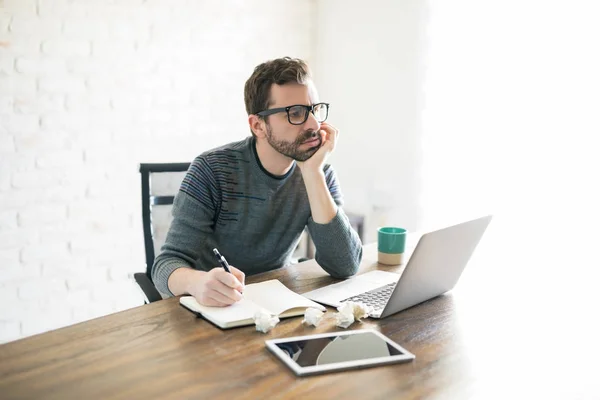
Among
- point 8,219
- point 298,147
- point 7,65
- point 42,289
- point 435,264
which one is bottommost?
point 42,289

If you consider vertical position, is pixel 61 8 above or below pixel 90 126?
above

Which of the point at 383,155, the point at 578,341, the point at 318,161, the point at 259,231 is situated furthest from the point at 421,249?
the point at 383,155

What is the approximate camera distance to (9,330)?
89.9 inches

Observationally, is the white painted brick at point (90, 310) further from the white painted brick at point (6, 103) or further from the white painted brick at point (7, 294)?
the white painted brick at point (6, 103)

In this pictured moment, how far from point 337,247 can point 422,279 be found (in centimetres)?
29

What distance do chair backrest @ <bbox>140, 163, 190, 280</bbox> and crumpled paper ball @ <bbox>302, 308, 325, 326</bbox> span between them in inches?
31.6

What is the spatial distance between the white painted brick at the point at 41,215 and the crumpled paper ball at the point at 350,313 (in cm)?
159

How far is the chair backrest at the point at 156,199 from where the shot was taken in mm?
1815

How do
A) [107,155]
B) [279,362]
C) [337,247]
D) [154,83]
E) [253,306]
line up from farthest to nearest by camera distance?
[154,83]
[107,155]
[337,247]
[253,306]
[279,362]

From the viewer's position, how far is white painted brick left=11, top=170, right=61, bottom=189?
2221mm

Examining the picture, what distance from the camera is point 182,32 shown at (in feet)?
8.57

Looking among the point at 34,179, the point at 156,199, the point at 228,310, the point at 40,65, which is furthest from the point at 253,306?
the point at 40,65

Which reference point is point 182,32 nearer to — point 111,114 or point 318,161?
point 111,114

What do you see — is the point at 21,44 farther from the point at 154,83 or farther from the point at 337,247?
the point at 337,247
